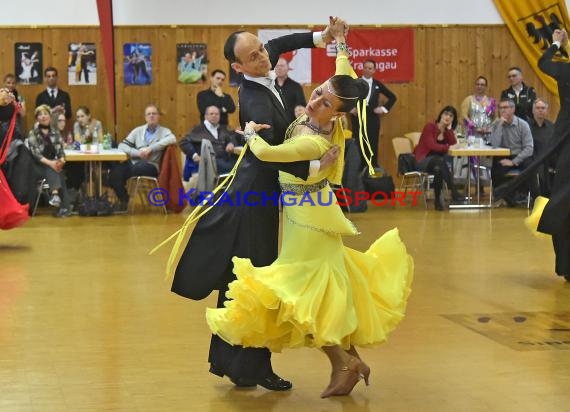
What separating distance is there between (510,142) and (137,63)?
214 inches

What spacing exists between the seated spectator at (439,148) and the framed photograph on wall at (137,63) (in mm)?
4202

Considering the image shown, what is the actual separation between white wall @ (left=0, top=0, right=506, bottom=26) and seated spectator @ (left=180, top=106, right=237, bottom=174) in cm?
263

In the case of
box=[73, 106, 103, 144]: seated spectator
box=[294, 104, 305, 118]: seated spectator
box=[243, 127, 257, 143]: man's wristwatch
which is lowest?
box=[73, 106, 103, 144]: seated spectator

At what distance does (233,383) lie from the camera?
16.1 feet

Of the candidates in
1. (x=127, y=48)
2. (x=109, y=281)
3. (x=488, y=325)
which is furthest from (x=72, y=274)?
(x=127, y=48)

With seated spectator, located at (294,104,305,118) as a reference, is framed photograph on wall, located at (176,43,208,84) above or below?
above

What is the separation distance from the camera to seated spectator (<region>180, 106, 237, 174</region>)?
511 inches

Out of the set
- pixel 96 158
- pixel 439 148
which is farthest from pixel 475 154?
pixel 96 158

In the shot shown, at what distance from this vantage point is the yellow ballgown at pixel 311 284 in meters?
4.43

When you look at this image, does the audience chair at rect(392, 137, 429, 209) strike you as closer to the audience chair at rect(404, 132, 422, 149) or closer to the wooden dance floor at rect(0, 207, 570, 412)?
the audience chair at rect(404, 132, 422, 149)

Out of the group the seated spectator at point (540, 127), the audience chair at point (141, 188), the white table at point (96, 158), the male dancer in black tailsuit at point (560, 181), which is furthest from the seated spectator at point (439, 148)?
the male dancer in black tailsuit at point (560, 181)

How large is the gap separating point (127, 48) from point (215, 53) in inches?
49.8

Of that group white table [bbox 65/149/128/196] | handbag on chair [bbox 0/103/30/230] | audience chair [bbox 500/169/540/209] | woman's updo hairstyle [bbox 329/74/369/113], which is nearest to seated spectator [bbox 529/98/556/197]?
audience chair [bbox 500/169/540/209]

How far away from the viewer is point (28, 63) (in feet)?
49.1
